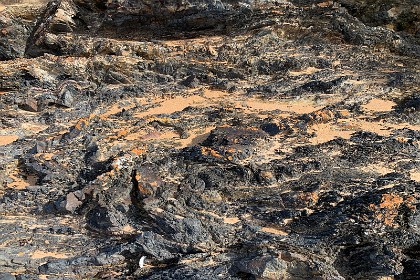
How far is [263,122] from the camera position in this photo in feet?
28.4

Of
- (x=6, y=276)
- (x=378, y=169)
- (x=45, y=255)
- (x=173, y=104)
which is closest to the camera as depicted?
(x=6, y=276)

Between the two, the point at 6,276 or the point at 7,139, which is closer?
the point at 6,276

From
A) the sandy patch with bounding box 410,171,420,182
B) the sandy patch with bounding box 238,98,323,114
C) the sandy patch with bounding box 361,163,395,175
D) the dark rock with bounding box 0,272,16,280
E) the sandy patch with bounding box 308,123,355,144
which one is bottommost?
Result: the dark rock with bounding box 0,272,16,280

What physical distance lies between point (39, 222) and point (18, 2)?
46.2 feet

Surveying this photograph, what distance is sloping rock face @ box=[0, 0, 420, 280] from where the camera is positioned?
6012 millimetres

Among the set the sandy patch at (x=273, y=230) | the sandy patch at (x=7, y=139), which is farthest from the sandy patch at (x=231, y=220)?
the sandy patch at (x=7, y=139)

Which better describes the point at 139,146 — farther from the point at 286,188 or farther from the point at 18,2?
the point at 18,2

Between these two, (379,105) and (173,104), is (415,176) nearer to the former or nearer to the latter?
(379,105)

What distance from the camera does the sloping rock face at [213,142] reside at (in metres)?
6.01

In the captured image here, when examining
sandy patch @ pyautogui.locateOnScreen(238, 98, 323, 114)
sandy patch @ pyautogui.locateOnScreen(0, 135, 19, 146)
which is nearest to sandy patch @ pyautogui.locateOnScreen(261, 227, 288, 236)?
sandy patch @ pyautogui.locateOnScreen(238, 98, 323, 114)

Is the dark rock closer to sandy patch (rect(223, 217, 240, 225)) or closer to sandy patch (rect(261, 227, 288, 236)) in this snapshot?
sandy patch (rect(223, 217, 240, 225))

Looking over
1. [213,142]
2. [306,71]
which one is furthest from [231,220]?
[306,71]

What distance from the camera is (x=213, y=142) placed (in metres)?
8.06

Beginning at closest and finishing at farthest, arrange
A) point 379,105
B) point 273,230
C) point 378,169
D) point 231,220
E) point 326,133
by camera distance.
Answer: point 273,230, point 231,220, point 378,169, point 326,133, point 379,105
